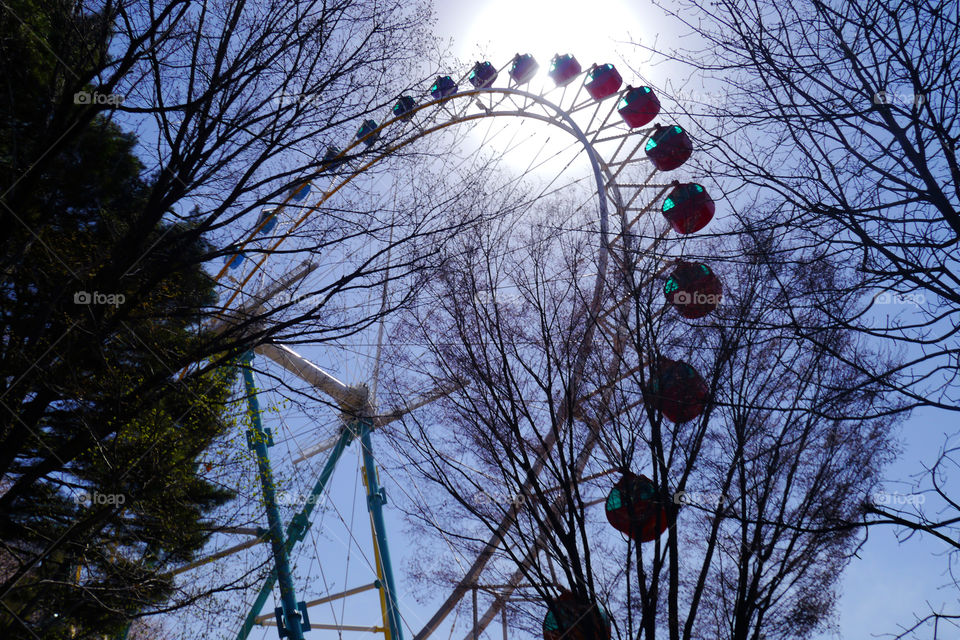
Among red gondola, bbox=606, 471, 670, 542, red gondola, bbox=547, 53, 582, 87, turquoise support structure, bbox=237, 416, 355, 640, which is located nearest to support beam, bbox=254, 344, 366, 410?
turquoise support structure, bbox=237, 416, 355, 640

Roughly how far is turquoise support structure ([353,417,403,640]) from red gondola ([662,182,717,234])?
569 centimetres

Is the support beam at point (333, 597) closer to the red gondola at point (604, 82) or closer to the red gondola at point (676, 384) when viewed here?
the red gondola at point (676, 384)

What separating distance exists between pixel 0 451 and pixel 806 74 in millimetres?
5481

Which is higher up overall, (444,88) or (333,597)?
(444,88)

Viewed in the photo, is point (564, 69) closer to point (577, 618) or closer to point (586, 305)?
point (586, 305)

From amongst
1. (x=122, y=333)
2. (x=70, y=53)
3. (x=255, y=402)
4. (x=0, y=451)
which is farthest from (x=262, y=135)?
(x=255, y=402)

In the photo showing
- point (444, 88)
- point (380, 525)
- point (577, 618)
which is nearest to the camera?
point (577, 618)

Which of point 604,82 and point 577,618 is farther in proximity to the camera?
point 604,82

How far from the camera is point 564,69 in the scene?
13672 mm

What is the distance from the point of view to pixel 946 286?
351cm

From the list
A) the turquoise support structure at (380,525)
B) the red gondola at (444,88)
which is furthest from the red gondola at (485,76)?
the turquoise support structure at (380,525)

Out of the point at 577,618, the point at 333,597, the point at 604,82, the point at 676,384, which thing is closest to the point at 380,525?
the point at 333,597

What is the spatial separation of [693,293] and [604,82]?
7.92 meters

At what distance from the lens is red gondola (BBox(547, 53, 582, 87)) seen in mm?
13578
